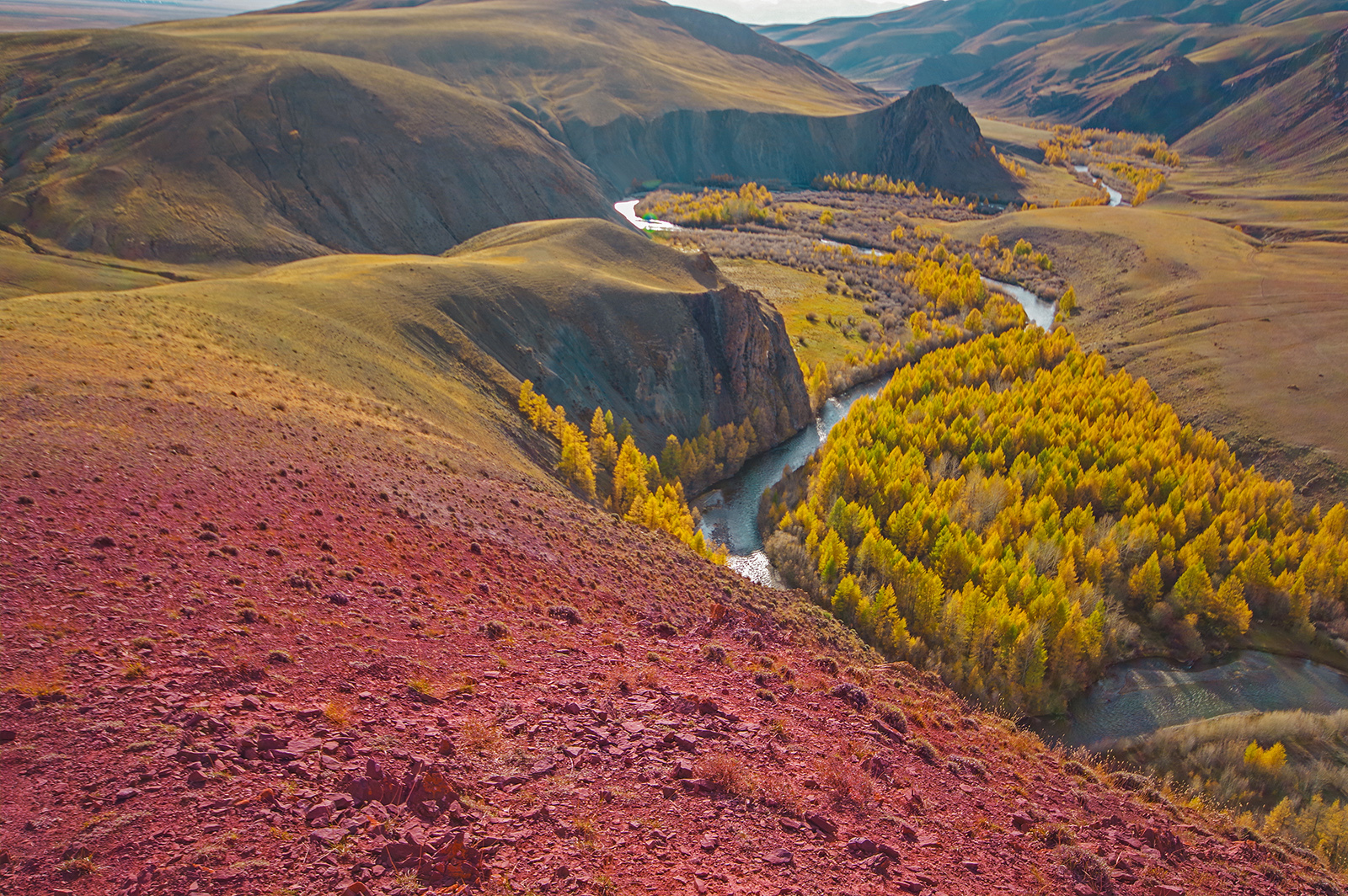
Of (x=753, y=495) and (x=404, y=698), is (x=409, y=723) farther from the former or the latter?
(x=753, y=495)

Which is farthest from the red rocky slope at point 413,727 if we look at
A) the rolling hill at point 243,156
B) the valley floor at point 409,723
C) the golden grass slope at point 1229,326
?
the rolling hill at point 243,156

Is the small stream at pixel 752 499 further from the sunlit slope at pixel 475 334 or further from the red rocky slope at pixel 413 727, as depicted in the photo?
the red rocky slope at pixel 413 727

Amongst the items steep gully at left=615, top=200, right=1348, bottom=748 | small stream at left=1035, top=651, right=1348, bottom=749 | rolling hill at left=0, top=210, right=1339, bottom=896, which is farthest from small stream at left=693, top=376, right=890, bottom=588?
small stream at left=1035, top=651, right=1348, bottom=749

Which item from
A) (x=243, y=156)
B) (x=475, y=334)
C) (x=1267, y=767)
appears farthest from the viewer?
(x=243, y=156)

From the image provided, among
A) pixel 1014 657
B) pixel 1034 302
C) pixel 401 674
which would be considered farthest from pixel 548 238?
pixel 1034 302

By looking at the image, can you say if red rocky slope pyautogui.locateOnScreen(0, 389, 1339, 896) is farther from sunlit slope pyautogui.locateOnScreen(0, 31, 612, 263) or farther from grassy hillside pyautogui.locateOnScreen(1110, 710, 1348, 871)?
sunlit slope pyautogui.locateOnScreen(0, 31, 612, 263)

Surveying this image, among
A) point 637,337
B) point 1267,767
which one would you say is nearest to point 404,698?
point 1267,767
